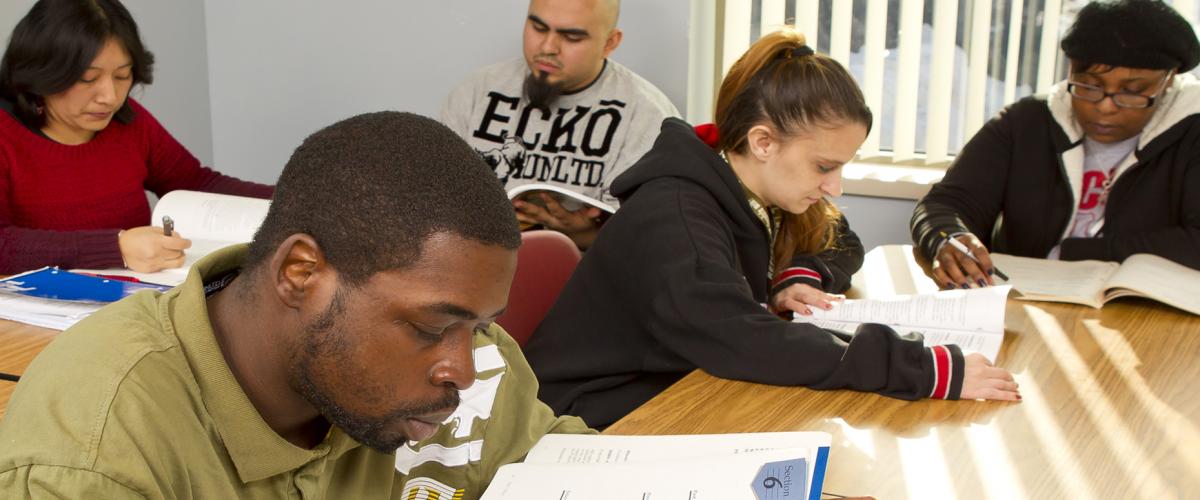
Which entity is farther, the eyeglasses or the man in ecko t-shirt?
the man in ecko t-shirt

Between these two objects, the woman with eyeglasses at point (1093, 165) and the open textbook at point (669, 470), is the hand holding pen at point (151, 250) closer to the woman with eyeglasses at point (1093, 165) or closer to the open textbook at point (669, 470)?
the open textbook at point (669, 470)

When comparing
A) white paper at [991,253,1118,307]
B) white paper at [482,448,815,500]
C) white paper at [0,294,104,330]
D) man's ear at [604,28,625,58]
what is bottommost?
white paper at [0,294,104,330]

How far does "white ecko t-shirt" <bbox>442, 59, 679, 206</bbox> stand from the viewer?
10.1 ft

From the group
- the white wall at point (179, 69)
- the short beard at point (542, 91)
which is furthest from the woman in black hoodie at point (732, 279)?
the white wall at point (179, 69)

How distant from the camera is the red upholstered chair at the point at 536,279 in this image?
184 centimetres

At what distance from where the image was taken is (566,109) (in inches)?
124

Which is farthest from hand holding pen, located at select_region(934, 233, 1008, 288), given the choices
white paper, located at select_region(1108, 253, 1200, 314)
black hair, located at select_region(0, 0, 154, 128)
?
black hair, located at select_region(0, 0, 154, 128)

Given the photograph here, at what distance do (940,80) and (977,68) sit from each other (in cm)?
10

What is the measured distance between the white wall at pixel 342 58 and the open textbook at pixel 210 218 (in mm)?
1478

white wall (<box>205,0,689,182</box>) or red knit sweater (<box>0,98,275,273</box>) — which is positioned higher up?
white wall (<box>205,0,689,182</box>)

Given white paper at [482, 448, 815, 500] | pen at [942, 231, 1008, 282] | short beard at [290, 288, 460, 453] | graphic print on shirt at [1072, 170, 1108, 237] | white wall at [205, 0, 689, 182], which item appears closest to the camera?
short beard at [290, 288, 460, 453]

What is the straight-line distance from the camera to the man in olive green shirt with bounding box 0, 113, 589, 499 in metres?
0.83

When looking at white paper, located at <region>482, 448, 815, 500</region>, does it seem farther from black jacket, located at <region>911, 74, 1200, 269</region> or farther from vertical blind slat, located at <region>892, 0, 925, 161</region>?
vertical blind slat, located at <region>892, 0, 925, 161</region>

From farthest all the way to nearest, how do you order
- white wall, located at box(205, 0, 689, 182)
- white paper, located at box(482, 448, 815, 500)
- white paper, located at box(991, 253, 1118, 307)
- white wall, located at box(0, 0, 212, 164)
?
white wall, located at box(0, 0, 212, 164)
white wall, located at box(205, 0, 689, 182)
white paper, located at box(991, 253, 1118, 307)
white paper, located at box(482, 448, 815, 500)
